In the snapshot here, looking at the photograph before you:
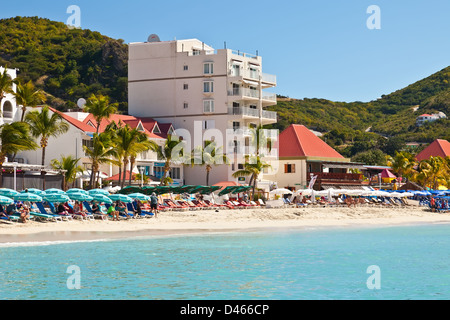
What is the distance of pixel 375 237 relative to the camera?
125 feet

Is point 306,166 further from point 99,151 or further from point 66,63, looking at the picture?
point 66,63

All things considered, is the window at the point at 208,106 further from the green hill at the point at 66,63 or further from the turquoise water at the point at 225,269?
the turquoise water at the point at 225,269

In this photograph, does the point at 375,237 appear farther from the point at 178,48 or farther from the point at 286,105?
the point at 286,105

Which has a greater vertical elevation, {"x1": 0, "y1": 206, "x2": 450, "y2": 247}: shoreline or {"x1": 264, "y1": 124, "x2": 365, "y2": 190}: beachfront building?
{"x1": 264, "y1": 124, "x2": 365, "y2": 190}: beachfront building

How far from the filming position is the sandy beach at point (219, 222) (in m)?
30.2

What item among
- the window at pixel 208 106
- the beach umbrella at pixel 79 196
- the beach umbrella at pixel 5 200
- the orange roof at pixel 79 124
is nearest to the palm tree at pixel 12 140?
the beach umbrella at pixel 79 196

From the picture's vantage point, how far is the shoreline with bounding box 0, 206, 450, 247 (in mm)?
29967

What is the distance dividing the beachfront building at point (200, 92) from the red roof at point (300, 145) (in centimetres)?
285

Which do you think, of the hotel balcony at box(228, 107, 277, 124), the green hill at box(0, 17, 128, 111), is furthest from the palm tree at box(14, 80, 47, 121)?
the green hill at box(0, 17, 128, 111)

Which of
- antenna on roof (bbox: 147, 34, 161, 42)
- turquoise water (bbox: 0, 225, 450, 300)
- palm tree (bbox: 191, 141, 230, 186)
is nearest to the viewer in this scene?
turquoise water (bbox: 0, 225, 450, 300)

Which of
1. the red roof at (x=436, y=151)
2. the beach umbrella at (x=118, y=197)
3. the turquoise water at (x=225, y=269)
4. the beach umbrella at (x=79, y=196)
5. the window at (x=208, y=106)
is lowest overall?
the turquoise water at (x=225, y=269)

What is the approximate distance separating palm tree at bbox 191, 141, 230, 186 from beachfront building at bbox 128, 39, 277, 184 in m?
2.79

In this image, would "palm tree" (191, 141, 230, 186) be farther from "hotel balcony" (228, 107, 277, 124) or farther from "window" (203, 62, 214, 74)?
"window" (203, 62, 214, 74)
